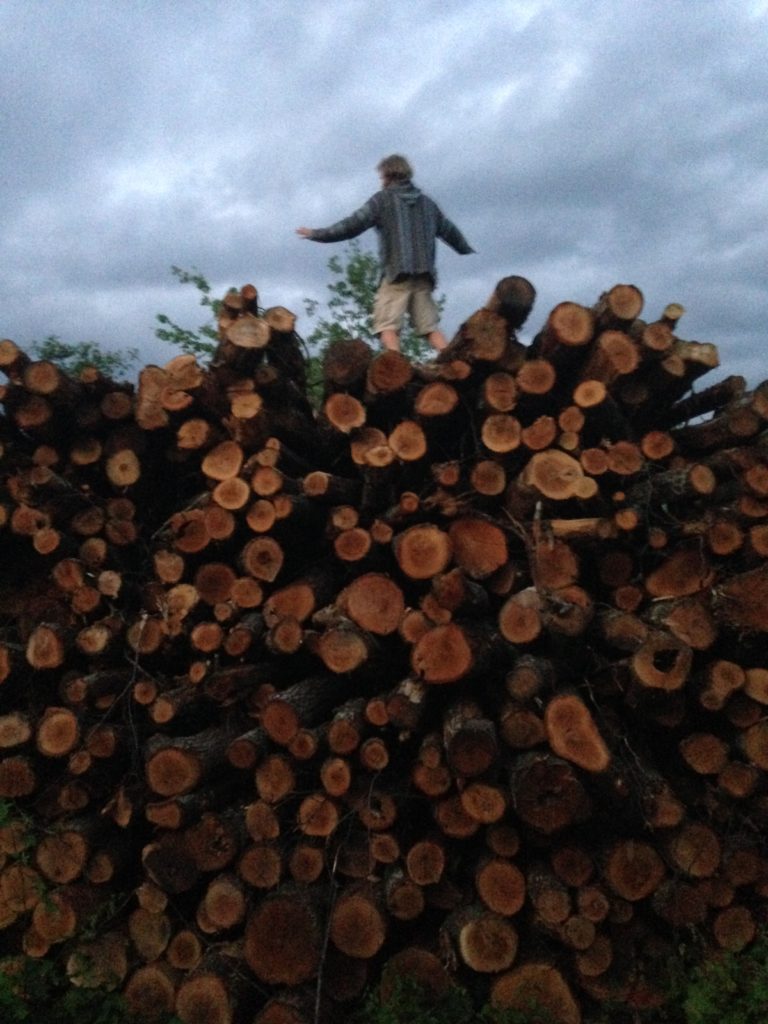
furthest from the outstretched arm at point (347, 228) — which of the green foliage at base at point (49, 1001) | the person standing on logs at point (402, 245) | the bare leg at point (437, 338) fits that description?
the green foliage at base at point (49, 1001)

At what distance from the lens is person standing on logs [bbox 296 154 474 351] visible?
226 inches

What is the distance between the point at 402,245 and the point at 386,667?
3.42 metres

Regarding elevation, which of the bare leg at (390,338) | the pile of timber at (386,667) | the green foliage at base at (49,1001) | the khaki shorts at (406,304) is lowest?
the green foliage at base at (49,1001)

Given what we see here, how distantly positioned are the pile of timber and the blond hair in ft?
7.96

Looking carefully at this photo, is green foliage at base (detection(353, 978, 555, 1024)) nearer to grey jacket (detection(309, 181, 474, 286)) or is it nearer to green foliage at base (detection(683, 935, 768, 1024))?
green foliage at base (detection(683, 935, 768, 1024))

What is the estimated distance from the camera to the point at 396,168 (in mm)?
5871

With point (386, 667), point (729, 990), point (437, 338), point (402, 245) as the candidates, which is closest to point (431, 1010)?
point (729, 990)

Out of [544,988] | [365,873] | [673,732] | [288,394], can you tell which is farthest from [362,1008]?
[288,394]

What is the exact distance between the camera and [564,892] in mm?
2957

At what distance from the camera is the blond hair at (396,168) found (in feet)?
19.3

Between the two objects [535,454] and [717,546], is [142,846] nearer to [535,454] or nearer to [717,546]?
[535,454]

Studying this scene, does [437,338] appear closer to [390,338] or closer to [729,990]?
[390,338]

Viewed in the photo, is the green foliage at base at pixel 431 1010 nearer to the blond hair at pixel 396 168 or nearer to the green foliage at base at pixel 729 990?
the green foliage at base at pixel 729 990

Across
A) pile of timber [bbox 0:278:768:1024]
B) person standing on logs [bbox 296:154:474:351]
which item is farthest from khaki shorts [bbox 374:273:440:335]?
pile of timber [bbox 0:278:768:1024]
